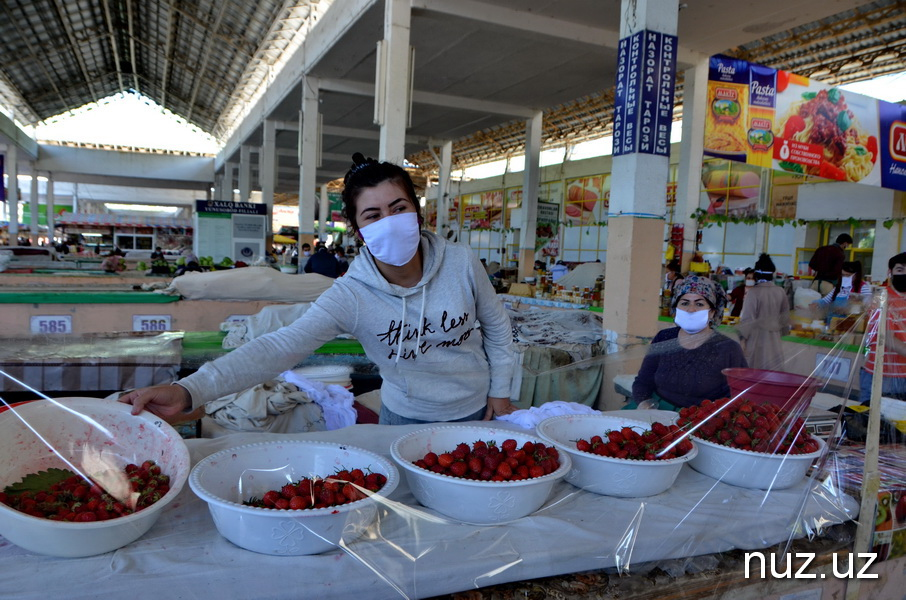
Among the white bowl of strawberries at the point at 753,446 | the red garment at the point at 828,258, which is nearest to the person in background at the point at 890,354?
the white bowl of strawberries at the point at 753,446

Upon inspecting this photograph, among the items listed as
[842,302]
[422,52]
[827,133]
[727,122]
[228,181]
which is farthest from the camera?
[228,181]

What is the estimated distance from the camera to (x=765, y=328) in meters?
1.80

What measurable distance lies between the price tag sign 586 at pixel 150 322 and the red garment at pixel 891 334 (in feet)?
17.7

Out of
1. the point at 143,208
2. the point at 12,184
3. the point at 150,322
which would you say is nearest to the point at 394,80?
the point at 150,322

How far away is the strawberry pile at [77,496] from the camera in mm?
1038

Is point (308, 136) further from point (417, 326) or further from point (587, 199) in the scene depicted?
point (587, 199)

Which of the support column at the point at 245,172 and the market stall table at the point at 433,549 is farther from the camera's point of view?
the support column at the point at 245,172

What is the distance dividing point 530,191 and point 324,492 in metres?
12.4

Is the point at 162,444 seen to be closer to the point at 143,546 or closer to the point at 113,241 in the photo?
the point at 143,546

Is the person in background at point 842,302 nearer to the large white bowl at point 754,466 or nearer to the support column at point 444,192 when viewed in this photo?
the large white bowl at point 754,466

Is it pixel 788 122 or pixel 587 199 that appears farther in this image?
pixel 587 199

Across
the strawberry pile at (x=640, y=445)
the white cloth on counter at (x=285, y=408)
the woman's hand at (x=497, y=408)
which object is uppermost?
the strawberry pile at (x=640, y=445)

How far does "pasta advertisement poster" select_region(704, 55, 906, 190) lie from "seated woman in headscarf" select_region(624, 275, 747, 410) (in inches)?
259

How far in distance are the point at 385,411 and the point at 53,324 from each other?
4377mm
